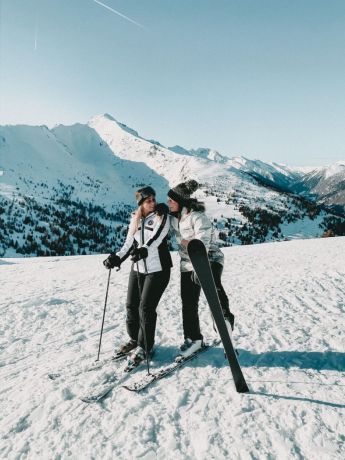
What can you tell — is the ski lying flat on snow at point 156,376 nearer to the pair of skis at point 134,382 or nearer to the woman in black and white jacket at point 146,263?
the pair of skis at point 134,382

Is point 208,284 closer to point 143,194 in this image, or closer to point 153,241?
point 153,241

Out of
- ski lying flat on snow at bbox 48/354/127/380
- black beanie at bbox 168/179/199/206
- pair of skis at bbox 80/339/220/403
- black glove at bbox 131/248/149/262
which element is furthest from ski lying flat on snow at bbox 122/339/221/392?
black beanie at bbox 168/179/199/206

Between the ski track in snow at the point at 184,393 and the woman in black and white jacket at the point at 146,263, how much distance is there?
0.63 metres

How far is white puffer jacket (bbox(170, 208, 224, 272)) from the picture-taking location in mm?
4946

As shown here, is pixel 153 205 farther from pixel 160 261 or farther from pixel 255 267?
pixel 255 267

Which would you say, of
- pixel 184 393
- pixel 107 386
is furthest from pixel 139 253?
pixel 184 393

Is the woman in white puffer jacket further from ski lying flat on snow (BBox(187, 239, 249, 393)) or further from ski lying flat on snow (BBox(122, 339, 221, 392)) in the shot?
ski lying flat on snow (BBox(187, 239, 249, 393))

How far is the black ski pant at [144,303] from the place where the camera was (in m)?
5.32

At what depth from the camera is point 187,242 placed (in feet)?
16.4

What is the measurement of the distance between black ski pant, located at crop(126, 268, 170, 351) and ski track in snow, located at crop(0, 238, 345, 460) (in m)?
0.55

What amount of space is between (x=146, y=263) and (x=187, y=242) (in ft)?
2.64

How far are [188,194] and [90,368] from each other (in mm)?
3137

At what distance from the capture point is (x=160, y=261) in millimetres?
5391

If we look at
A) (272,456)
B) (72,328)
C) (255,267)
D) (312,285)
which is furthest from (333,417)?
(255,267)
